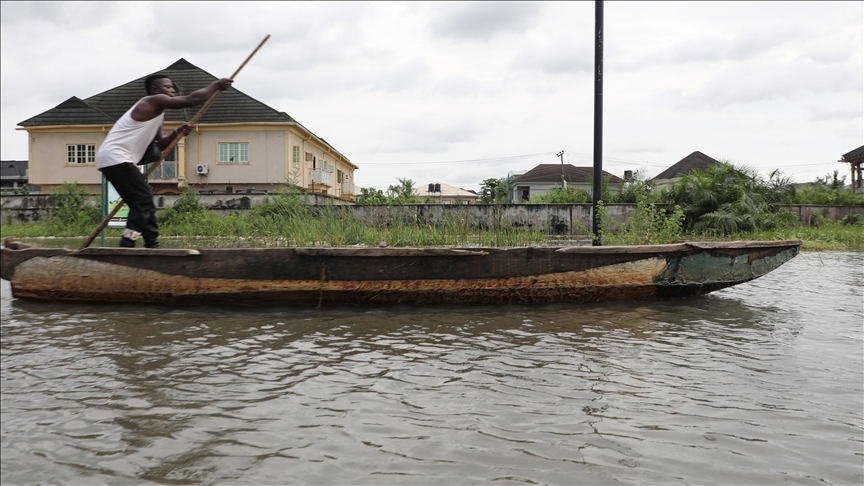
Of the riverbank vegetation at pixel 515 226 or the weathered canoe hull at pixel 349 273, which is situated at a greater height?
the riverbank vegetation at pixel 515 226

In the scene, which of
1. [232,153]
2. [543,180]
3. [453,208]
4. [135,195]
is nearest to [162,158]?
[135,195]

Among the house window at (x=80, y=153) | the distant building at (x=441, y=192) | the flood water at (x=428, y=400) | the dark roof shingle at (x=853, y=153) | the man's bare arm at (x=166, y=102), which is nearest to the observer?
the flood water at (x=428, y=400)

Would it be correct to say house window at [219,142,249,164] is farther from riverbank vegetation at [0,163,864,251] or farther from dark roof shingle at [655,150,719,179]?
dark roof shingle at [655,150,719,179]

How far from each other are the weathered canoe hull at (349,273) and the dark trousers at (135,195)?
393 mm

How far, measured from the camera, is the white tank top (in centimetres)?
562

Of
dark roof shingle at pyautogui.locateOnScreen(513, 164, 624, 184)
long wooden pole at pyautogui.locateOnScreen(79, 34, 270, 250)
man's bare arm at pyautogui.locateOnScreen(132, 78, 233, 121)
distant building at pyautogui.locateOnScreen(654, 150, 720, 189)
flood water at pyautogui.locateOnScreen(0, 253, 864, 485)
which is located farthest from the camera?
dark roof shingle at pyautogui.locateOnScreen(513, 164, 624, 184)

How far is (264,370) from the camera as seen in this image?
142 inches

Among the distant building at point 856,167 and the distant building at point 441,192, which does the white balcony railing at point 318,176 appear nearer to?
the distant building at point 441,192

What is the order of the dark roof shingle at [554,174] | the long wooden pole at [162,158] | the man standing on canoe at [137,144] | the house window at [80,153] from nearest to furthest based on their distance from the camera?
the man standing on canoe at [137,144] → the long wooden pole at [162,158] → the house window at [80,153] → the dark roof shingle at [554,174]

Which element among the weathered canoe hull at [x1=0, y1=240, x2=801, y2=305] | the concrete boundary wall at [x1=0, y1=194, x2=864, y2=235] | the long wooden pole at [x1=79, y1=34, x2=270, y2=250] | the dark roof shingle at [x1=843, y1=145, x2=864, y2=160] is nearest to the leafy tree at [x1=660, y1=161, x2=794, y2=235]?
the concrete boundary wall at [x1=0, y1=194, x2=864, y2=235]

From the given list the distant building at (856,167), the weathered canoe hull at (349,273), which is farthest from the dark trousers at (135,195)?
the distant building at (856,167)

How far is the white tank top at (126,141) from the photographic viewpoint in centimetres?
562

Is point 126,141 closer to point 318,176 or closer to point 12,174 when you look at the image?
point 318,176

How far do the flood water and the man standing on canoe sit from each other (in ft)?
3.71
